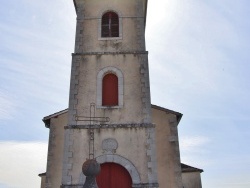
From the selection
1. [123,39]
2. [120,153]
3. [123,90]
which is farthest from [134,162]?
[123,39]

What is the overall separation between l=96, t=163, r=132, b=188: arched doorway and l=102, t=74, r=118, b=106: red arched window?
2.23m

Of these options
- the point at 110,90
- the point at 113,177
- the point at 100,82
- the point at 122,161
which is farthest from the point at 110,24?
the point at 113,177

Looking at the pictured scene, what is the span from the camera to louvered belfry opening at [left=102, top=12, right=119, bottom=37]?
12.4m

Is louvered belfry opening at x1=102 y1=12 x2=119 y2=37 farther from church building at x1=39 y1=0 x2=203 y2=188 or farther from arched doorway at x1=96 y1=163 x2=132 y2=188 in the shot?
arched doorway at x1=96 y1=163 x2=132 y2=188

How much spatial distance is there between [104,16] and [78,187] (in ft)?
22.5

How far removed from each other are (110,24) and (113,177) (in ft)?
19.9

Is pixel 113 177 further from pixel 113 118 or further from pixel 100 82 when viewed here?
A: pixel 100 82

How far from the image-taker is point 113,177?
1003 cm

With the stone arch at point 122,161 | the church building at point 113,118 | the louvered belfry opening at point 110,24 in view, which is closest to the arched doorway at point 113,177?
the church building at point 113,118

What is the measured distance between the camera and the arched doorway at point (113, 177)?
9938 millimetres

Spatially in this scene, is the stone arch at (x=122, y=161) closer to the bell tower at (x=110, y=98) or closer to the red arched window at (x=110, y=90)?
the bell tower at (x=110, y=98)

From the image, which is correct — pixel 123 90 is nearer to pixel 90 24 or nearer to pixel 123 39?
pixel 123 39

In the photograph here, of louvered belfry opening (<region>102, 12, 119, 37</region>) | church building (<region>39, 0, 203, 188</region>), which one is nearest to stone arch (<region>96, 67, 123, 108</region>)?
church building (<region>39, 0, 203, 188</region>)

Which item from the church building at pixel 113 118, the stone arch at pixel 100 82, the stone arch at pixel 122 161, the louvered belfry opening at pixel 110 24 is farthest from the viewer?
the louvered belfry opening at pixel 110 24
